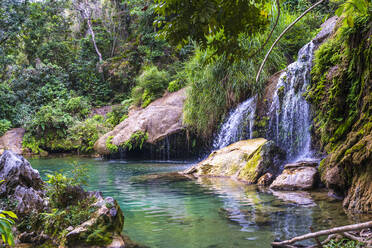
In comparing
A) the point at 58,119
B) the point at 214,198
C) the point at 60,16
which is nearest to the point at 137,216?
the point at 214,198

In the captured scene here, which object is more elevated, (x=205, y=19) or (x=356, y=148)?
(x=205, y=19)

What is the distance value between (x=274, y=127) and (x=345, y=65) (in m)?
4.13

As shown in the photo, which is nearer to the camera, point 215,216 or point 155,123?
point 215,216

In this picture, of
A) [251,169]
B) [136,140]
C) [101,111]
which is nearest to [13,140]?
[101,111]

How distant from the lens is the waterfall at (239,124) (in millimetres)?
9859

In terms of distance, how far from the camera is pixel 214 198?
554 centimetres

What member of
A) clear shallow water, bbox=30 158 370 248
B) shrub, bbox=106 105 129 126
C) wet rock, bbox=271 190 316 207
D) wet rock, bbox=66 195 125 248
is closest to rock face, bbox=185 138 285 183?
clear shallow water, bbox=30 158 370 248

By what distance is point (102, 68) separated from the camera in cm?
2170

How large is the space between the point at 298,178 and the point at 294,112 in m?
2.69

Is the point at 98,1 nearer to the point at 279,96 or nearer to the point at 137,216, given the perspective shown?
the point at 279,96

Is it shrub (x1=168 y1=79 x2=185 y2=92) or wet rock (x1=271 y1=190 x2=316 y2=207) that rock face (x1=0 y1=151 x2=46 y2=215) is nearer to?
wet rock (x1=271 y1=190 x2=316 y2=207)

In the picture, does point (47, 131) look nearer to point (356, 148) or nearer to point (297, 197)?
point (297, 197)

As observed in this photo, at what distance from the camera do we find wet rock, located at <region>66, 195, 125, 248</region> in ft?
10.8

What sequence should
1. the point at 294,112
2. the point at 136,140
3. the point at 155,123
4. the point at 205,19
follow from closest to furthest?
1. the point at 205,19
2. the point at 294,112
3. the point at 136,140
4. the point at 155,123
